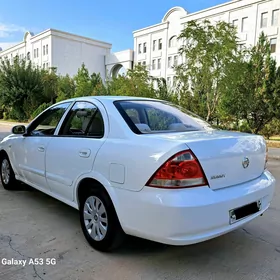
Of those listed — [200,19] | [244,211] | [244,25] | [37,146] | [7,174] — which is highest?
[200,19]

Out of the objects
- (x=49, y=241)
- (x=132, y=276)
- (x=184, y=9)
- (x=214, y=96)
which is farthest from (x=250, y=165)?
(x=184, y=9)

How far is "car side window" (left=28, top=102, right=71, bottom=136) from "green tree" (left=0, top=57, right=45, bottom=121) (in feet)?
85.0

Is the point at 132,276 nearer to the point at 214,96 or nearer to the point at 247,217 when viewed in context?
the point at 247,217

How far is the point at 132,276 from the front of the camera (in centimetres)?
241

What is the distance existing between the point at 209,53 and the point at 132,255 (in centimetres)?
1079

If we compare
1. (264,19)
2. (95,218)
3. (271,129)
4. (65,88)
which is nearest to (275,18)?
(264,19)

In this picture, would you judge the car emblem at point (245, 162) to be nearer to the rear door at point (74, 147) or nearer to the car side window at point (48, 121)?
the rear door at point (74, 147)

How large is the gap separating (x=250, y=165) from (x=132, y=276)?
1.48 m

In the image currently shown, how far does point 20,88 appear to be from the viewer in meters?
27.8

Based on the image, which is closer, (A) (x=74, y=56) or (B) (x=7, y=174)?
(B) (x=7, y=174)

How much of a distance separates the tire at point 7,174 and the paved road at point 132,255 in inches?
46.9

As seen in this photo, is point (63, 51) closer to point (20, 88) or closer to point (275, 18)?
point (20, 88)

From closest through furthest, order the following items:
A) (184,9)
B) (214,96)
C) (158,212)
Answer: (158,212), (214,96), (184,9)

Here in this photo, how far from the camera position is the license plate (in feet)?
8.04
